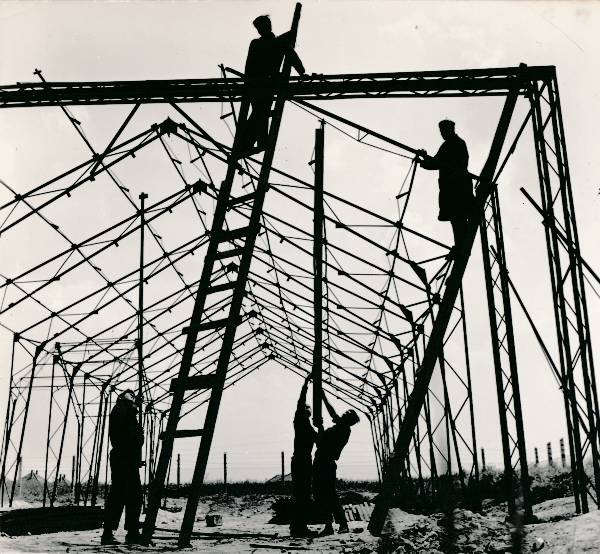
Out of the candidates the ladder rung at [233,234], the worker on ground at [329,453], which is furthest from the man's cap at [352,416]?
the ladder rung at [233,234]

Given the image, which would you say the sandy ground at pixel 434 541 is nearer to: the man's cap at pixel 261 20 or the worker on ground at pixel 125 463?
the worker on ground at pixel 125 463

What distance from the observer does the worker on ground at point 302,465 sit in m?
10.8

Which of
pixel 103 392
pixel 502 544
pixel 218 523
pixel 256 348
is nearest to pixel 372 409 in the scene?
pixel 256 348

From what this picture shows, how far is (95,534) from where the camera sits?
11086 millimetres

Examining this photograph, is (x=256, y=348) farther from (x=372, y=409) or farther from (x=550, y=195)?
(x=550, y=195)

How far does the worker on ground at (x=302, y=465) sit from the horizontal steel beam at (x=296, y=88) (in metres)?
4.64

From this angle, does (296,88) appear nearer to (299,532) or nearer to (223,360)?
(223,360)

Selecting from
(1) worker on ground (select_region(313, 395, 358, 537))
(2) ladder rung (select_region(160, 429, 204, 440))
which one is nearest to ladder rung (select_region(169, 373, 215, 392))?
(2) ladder rung (select_region(160, 429, 204, 440))

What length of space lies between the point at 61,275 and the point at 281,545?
7827 mm

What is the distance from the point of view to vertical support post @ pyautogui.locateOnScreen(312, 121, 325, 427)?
11.8m

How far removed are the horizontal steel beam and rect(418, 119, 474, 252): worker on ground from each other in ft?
2.27

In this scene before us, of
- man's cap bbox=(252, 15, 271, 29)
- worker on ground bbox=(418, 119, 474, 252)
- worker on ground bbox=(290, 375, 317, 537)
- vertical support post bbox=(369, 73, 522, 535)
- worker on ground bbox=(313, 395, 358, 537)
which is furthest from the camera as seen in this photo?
worker on ground bbox=(313, 395, 358, 537)

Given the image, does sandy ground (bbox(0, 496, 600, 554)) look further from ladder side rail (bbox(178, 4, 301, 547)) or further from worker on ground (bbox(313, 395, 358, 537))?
worker on ground (bbox(313, 395, 358, 537))

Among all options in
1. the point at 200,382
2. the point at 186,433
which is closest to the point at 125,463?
the point at 186,433
